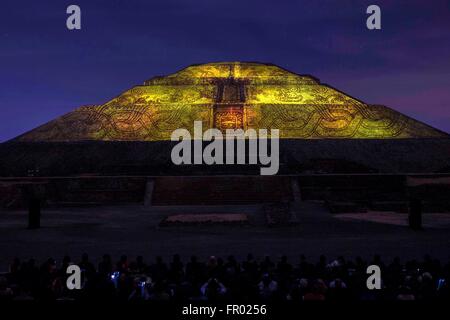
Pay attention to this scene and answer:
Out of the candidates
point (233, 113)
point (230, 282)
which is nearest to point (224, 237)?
point (230, 282)

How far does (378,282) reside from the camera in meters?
6.19

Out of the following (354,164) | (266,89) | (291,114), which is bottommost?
(354,164)

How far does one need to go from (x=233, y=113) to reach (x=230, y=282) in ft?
93.9

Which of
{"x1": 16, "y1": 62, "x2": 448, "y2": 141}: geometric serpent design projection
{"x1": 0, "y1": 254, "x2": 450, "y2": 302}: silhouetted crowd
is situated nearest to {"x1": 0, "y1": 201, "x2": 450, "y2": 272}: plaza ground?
{"x1": 0, "y1": 254, "x2": 450, "y2": 302}: silhouetted crowd

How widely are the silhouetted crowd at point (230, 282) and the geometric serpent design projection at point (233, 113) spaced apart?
2487 centimetres

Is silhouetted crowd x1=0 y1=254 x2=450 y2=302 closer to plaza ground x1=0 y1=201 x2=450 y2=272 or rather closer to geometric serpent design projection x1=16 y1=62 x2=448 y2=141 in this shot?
plaza ground x1=0 y1=201 x2=450 y2=272

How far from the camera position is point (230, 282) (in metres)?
6.01

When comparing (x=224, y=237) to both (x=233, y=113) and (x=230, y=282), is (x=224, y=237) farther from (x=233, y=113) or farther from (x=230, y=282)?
(x=233, y=113)

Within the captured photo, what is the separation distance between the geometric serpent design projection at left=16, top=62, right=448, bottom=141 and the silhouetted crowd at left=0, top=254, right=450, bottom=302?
2487 centimetres

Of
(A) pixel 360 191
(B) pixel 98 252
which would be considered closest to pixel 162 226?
(B) pixel 98 252

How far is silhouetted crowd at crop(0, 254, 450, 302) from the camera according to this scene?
5164 millimetres

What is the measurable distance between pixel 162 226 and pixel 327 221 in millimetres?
4895

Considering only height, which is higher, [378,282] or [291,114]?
[291,114]
